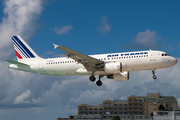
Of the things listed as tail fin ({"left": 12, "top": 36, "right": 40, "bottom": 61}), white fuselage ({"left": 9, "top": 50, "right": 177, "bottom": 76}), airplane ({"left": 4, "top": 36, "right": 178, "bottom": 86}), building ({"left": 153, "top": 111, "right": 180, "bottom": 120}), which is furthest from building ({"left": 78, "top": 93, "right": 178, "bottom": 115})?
white fuselage ({"left": 9, "top": 50, "right": 177, "bottom": 76})

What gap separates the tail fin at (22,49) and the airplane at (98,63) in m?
0.31

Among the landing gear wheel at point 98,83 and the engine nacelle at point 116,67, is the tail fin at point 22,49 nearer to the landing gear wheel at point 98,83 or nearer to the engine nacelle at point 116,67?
the landing gear wheel at point 98,83

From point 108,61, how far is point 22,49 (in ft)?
70.0

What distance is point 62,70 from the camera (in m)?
54.0

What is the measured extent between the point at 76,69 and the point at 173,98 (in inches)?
5001

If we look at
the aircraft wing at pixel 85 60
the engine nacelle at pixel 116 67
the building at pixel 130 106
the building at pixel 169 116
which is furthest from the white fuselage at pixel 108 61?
the building at pixel 130 106

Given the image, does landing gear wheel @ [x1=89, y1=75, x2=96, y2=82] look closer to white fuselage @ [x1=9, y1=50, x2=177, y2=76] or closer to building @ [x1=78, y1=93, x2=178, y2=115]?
white fuselage @ [x1=9, y1=50, x2=177, y2=76]

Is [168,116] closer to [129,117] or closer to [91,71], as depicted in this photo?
[129,117]

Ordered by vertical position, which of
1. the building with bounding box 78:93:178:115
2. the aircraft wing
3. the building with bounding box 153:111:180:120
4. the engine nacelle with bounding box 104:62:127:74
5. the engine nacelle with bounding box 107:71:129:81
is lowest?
the building with bounding box 153:111:180:120

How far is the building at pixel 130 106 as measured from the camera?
6250 inches

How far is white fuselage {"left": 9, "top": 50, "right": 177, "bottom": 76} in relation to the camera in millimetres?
50281

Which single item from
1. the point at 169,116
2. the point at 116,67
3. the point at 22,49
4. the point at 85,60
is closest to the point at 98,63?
the point at 85,60

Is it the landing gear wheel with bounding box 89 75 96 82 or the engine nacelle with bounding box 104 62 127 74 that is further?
the landing gear wheel with bounding box 89 75 96 82

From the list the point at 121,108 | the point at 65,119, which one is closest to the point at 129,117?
the point at 121,108
